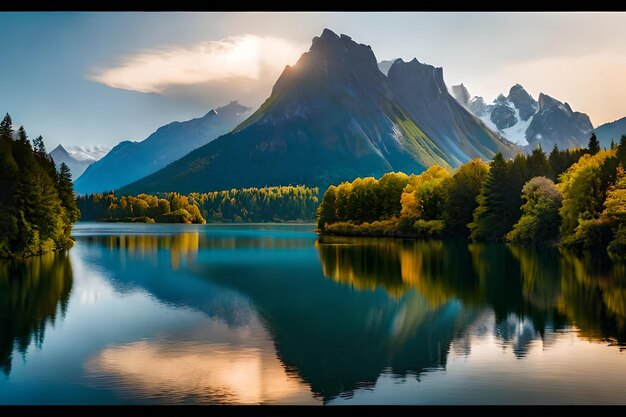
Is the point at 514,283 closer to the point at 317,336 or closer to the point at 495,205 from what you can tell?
the point at 317,336

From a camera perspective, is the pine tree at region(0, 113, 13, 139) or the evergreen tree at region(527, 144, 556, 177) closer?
the pine tree at region(0, 113, 13, 139)

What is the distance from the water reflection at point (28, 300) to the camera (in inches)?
1102

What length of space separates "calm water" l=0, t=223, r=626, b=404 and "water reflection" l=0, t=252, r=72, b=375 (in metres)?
0.11

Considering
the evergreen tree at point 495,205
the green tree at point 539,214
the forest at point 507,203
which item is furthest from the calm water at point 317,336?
the evergreen tree at point 495,205

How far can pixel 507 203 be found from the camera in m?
99.2

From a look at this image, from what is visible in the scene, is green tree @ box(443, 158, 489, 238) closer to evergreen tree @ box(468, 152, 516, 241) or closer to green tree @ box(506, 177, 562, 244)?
evergreen tree @ box(468, 152, 516, 241)

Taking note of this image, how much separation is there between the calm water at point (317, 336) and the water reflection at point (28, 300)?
115mm

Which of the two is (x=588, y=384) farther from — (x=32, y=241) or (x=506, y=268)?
(x=32, y=241)

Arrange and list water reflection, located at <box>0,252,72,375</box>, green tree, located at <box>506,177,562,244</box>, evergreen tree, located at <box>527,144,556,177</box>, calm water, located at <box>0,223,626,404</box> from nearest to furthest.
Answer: calm water, located at <box>0,223,626,404</box>, water reflection, located at <box>0,252,72,375</box>, green tree, located at <box>506,177,562,244</box>, evergreen tree, located at <box>527,144,556,177</box>

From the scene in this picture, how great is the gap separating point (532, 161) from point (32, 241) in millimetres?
73033

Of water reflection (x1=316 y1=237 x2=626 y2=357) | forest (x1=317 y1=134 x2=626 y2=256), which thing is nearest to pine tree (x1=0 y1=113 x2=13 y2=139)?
water reflection (x1=316 y1=237 x2=626 y2=357)

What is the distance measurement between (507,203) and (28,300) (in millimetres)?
75395

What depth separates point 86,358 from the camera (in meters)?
25.4

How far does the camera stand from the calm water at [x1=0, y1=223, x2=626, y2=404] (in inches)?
834
